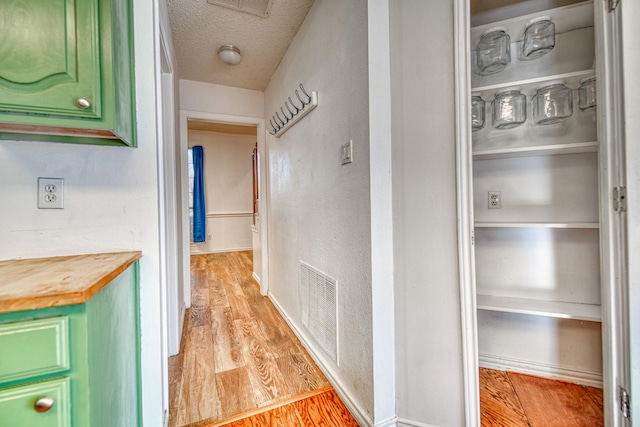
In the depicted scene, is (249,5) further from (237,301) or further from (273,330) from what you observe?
(237,301)

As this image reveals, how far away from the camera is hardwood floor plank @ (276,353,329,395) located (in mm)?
1564

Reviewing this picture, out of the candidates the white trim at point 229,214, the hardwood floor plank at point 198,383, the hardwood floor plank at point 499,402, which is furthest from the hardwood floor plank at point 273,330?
the white trim at point 229,214

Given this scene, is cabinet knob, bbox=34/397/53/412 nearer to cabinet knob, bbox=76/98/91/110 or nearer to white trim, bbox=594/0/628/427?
cabinet knob, bbox=76/98/91/110

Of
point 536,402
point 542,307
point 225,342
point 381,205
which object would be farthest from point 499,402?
point 225,342

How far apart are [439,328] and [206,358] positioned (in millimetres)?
1562

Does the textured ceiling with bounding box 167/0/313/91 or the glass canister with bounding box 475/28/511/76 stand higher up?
the textured ceiling with bounding box 167/0/313/91

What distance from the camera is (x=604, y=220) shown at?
1.03m

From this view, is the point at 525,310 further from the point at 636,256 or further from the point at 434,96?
the point at 434,96

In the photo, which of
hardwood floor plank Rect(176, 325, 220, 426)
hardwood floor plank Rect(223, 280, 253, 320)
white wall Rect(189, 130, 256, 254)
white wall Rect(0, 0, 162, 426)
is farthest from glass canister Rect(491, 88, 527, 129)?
white wall Rect(189, 130, 256, 254)

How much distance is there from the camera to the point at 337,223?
150 centimetres

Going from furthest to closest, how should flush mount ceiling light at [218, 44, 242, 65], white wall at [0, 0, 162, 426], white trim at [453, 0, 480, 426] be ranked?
flush mount ceiling light at [218, 44, 242, 65] < white trim at [453, 0, 480, 426] < white wall at [0, 0, 162, 426]

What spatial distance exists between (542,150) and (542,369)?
1274 mm

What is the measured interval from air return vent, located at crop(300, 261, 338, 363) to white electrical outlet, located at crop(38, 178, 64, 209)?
128cm

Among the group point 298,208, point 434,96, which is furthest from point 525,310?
point 298,208
